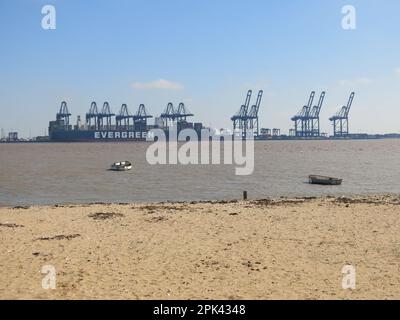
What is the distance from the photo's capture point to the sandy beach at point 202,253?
894 cm

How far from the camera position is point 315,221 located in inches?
667

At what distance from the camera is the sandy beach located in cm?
894

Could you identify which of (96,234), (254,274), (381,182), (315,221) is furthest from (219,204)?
(381,182)

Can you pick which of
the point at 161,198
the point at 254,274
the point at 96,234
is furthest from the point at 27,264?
the point at 161,198

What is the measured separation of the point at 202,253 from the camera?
12.0 m

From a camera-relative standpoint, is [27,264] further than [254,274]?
Yes

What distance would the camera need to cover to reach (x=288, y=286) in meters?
9.09

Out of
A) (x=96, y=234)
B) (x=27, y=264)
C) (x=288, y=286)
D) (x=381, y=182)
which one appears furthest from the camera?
(x=381, y=182)
